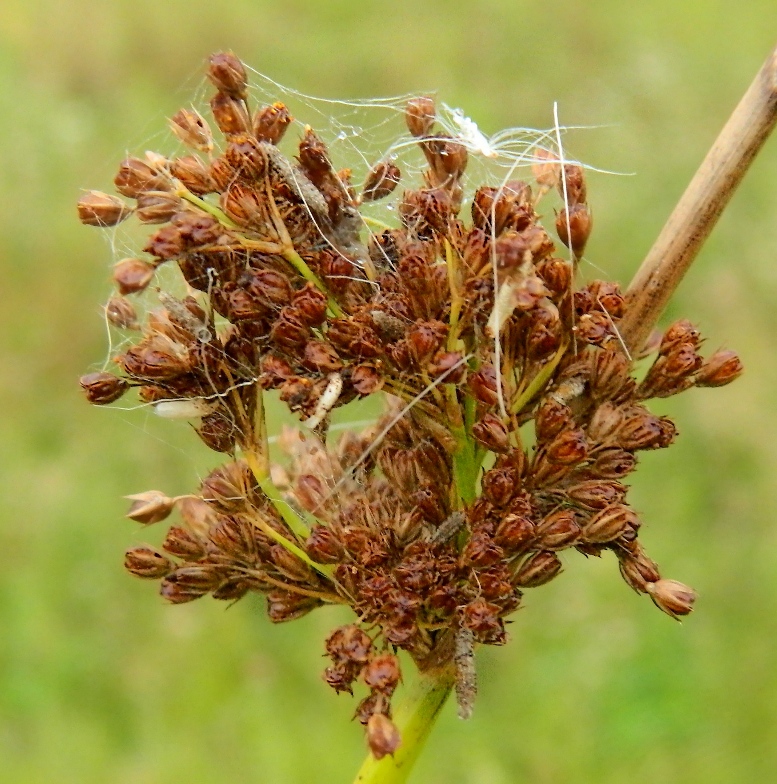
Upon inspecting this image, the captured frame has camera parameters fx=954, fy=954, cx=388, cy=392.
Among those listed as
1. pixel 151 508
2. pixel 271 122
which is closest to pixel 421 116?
pixel 271 122

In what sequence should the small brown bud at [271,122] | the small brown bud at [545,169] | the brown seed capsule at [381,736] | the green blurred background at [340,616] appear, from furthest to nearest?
the green blurred background at [340,616] → the small brown bud at [545,169] → the small brown bud at [271,122] → the brown seed capsule at [381,736]

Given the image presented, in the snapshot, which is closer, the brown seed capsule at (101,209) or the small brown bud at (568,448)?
the small brown bud at (568,448)

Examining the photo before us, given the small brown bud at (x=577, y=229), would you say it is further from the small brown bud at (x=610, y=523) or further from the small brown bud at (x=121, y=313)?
the small brown bud at (x=121, y=313)

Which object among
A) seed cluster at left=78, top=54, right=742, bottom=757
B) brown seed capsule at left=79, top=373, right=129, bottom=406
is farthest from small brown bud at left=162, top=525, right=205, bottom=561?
brown seed capsule at left=79, top=373, right=129, bottom=406

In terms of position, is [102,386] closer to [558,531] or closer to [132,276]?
[132,276]

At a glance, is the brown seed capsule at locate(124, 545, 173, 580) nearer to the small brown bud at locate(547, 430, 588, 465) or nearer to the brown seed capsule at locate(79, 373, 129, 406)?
the brown seed capsule at locate(79, 373, 129, 406)

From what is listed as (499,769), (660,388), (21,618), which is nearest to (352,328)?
(660,388)

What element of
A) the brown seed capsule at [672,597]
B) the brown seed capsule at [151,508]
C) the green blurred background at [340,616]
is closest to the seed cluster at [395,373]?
the brown seed capsule at [672,597]
